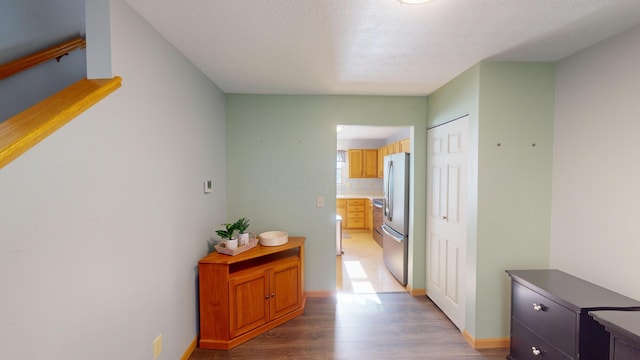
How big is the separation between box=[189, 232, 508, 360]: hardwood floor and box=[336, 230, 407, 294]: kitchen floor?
8cm

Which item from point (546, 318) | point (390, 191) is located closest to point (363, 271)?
point (390, 191)

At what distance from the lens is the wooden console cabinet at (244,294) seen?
2.10 m

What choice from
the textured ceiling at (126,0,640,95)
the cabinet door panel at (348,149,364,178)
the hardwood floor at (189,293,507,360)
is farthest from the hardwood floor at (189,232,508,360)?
the cabinet door panel at (348,149,364,178)

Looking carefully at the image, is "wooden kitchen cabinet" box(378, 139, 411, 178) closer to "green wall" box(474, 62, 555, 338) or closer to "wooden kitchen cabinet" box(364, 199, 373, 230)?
"wooden kitchen cabinet" box(364, 199, 373, 230)

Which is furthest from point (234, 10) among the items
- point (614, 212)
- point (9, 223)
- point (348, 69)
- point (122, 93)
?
point (614, 212)

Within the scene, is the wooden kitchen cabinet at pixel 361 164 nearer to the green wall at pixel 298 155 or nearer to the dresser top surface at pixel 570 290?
the green wall at pixel 298 155

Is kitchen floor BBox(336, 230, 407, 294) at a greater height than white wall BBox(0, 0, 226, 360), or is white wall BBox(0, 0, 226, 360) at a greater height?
white wall BBox(0, 0, 226, 360)

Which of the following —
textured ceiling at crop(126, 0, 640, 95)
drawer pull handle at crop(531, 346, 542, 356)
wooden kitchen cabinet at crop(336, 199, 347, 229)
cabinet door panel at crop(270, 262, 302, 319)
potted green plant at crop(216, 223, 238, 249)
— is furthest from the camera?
wooden kitchen cabinet at crop(336, 199, 347, 229)

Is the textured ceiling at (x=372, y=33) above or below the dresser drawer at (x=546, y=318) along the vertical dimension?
above

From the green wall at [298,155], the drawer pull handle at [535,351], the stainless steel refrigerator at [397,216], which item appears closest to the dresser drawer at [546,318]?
the drawer pull handle at [535,351]

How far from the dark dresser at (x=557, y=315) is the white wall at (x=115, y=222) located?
2.48 metres

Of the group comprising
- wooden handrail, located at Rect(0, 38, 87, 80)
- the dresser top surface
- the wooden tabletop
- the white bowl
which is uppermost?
wooden handrail, located at Rect(0, 38, 87, 80)

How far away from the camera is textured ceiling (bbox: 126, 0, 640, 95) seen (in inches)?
53.9

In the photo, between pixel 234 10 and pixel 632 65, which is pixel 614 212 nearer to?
pixel 632 65
